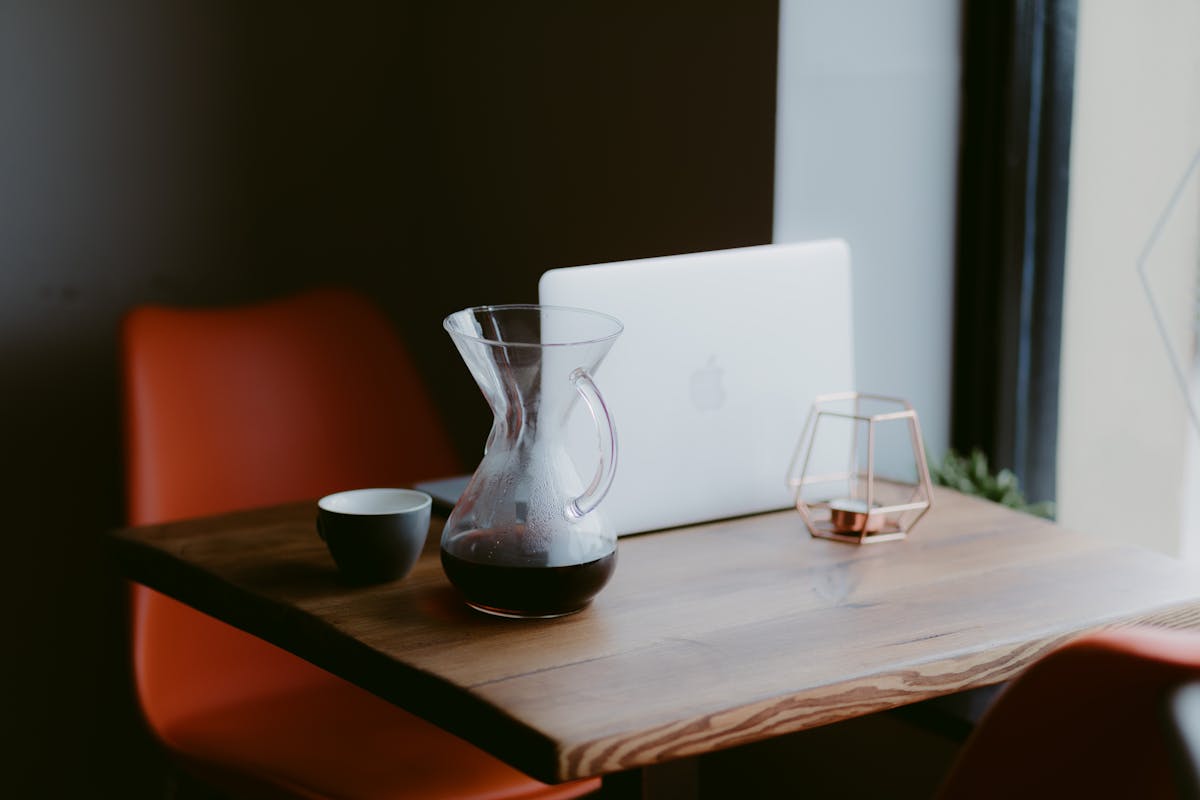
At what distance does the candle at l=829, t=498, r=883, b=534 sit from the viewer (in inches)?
52.7

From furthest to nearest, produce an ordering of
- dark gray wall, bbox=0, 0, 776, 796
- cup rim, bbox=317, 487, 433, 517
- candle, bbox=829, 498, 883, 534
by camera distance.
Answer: dark gray wall, bbox=0, 0, 776, 796 < candle, bbox=829, 498, 883, 534 < cup rim, bbox=317, 487, 433, 517

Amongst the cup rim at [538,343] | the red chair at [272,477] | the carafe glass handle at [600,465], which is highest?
the cup rim at [538,343]

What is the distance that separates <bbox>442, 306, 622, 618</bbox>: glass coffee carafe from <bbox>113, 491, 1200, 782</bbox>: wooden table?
0.03 metres

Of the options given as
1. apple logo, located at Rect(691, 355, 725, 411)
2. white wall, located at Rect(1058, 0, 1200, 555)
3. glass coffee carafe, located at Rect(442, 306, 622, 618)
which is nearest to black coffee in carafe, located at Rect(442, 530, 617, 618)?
glass coffee carafe, located at Rect(442, 306, 622, 618)

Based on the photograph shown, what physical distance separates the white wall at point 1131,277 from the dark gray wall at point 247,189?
0.51 metres

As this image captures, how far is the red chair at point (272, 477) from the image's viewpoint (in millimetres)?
1471

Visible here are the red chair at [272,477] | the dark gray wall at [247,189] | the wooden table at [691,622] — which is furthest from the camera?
the dark gray wall at [247,189]

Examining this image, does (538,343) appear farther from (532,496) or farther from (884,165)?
(884,165)

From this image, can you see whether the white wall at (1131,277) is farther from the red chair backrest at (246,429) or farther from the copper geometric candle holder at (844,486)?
the red chair backrest at (246,429)

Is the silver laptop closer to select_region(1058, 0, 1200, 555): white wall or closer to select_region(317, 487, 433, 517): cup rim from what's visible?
select_region(317, 487, 433, 517): cup rim

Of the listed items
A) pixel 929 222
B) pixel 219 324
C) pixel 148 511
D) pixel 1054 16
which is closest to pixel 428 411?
pixel 219 324

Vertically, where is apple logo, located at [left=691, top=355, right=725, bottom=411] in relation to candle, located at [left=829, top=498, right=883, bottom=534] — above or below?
above

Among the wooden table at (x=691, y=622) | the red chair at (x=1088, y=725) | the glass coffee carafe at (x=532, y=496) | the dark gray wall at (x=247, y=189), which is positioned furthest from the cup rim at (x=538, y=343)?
the dark gray wall at (x=247, y=189)

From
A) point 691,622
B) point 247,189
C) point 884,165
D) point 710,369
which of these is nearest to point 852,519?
point 710,369
